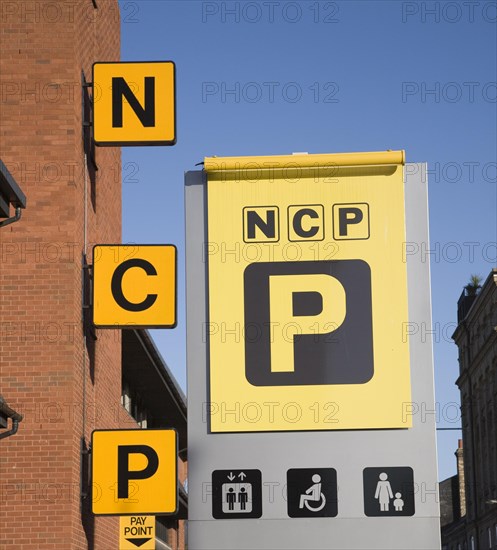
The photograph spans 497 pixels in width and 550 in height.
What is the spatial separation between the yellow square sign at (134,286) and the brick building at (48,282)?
39cm

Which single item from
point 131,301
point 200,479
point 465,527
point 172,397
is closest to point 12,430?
point 131,301

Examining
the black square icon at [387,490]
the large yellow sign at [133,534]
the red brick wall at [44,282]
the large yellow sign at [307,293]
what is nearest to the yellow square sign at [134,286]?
the red brick wall at [44,282]

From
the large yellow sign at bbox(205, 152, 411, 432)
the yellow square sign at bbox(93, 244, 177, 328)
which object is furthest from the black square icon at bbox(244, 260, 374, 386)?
the yellow square sign at bbox(93, 244, 177, 328)

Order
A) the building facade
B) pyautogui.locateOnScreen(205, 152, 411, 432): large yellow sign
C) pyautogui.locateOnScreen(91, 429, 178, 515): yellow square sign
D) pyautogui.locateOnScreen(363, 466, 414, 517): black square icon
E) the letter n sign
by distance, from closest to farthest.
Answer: pyautogui.locateOnScreen(363, 466, 414, 517): black square icon, pyautogui.locateOnScreen(205, 152, 411, 432): large yellow sign, pyautogui.locateOnScreen(91, 429, 178, 515): yellow square sign, the letter n sign, the building facade

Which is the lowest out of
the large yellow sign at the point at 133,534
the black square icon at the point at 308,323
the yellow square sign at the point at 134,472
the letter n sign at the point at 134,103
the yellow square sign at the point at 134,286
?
the large yellow sign at the point at 133,534

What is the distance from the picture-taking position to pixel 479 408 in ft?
269

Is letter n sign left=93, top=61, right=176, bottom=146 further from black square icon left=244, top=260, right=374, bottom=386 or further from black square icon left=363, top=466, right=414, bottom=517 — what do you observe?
black square icon left=363, top=466, right=414, bottom=517

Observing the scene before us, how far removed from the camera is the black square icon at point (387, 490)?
23.6 ft

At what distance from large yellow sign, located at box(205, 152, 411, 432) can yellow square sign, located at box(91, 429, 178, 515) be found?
586 centimetres

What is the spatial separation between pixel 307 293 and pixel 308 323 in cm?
19

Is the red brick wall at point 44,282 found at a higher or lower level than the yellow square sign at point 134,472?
higher

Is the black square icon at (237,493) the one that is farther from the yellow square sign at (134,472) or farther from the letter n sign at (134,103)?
the letter n sign at (134,103)

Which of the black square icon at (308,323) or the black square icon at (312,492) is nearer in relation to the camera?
the black square icon at (312,492)

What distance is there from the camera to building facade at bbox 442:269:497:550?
248 feet
